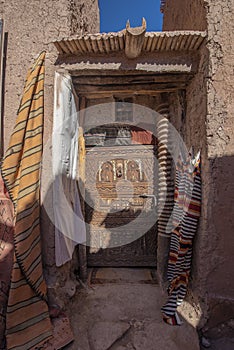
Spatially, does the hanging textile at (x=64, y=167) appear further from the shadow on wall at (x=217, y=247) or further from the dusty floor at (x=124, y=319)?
the shadow on wall at (x=217, y=247)

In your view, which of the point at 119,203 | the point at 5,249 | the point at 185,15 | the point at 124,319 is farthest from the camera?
the point at 119,203

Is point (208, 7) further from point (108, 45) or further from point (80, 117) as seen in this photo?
point (80, 117)

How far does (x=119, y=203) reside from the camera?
13.4 feet

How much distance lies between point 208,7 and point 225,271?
295 cm

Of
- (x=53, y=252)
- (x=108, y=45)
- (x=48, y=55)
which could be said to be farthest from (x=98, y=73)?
(x=53, y=252)

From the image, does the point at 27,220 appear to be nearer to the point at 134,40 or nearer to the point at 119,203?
the point at 119,203

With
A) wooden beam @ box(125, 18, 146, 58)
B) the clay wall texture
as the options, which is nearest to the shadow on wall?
the clay wall texture

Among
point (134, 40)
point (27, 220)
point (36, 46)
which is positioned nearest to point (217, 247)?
point (27, 220)

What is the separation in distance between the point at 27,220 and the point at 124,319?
1.63m

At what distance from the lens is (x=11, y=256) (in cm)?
231

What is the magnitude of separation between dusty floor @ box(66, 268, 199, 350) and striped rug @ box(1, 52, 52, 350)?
468mm

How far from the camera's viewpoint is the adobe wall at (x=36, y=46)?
8.46ft

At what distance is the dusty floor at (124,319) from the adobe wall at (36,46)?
534 mm

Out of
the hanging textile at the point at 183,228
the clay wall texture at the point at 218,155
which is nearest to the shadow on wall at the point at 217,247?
the clay wall texture at the point at 218,155
